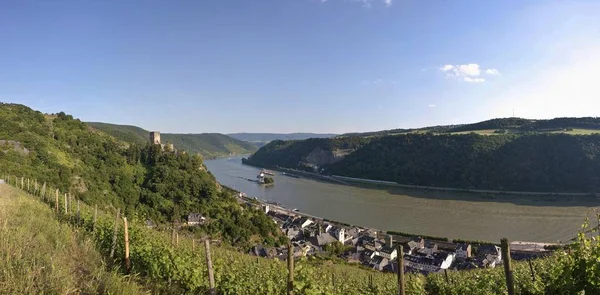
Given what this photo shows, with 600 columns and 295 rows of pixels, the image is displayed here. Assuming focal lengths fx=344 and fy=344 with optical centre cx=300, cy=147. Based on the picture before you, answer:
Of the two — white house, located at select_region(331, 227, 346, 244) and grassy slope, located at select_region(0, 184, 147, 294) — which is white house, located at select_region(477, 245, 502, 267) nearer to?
white house, located at select_region(331, 227, 346, 244)

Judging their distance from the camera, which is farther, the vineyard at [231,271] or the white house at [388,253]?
the white house at [388,253]

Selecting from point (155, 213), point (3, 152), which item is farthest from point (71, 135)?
point (155, 213)

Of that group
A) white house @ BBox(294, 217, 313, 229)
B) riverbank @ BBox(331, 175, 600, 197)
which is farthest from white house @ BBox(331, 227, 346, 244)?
riverbank @ BBox(331, 175, 600, 197)

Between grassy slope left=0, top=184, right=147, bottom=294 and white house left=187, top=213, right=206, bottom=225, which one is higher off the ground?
grassy slope left=0, top=184, right=147, bottom=294

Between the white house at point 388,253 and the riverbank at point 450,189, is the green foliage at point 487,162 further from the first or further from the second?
the white house at point 388,253

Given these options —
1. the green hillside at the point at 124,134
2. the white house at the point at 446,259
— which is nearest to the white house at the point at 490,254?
the white house at the point at 446,259

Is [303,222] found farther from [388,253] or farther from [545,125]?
[545,125]
